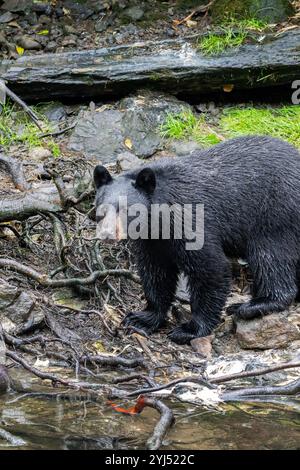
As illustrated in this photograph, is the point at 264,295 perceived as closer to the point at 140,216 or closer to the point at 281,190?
the point at 281,190

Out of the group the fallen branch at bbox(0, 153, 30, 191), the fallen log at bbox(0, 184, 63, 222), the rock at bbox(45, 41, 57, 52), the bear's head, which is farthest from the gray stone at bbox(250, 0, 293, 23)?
the bear's head

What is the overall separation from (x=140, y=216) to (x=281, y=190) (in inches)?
56.8

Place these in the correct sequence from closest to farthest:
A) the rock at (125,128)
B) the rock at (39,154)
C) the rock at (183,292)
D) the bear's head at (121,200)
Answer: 1. the bear's head at (121,200)
2. the rock at (183,292)
3. the rock at (39,154)
4. the rock at (125,128)

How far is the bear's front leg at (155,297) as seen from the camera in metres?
8.35

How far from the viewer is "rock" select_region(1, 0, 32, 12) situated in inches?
535

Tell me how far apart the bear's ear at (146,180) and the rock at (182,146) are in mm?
3882

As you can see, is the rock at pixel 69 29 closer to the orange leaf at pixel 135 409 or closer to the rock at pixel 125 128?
the rock at pixel 125 128

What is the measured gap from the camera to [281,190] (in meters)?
8.33

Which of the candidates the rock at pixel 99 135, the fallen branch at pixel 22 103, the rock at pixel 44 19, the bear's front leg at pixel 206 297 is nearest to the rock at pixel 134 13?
the rock at pixel 44 19

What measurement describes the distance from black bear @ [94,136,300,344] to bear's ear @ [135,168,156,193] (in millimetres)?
177

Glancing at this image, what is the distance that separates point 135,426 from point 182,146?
6.06m

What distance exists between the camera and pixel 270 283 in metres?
8.47

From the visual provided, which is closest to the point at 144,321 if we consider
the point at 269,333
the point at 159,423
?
the point at 269,333
